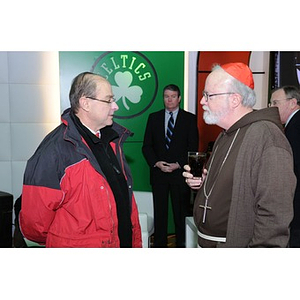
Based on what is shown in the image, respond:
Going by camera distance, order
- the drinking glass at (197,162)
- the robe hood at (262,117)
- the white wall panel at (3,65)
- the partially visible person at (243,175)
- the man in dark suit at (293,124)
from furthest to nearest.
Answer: the white wall panel at (3,65) < the man in dark suit at (293,124) < the drinking glass at (197,162) < the robe hood at (262,117) < the partially visible person at (243,175)

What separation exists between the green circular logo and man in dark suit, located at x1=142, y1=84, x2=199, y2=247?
30.7 inches

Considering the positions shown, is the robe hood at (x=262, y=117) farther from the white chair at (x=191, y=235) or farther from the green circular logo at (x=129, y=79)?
the green circular logo at (x=129, y=79)

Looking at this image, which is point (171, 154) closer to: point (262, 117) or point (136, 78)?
point (136, 78)

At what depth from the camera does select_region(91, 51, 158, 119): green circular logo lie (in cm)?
438

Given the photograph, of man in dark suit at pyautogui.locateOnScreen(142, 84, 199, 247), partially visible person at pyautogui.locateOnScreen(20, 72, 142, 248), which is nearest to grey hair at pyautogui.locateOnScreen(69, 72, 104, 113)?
partially visible person at pyautogui.locateOnScreen(20, 72, 142, 248)

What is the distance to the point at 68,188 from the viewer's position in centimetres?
156

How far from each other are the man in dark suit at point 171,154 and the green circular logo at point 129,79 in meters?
0.78

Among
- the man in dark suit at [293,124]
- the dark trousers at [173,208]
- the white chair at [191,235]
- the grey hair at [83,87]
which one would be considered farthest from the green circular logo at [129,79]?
the grey hair at [83,87]

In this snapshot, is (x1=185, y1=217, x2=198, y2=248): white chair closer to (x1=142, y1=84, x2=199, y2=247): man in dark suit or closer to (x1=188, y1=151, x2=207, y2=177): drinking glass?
(x1=188, y1=151, x2=207, y2=177): drinking glass

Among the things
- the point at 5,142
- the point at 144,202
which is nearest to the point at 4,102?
the point at 5,142

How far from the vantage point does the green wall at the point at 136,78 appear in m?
4.38

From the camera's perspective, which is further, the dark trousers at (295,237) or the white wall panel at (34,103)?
the white wall panel at (34,103)

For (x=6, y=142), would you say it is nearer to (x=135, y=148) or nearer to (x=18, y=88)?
(x=18, y=88)

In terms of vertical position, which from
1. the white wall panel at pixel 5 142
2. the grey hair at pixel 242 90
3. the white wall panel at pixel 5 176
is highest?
the grey hair at pixel 242 90
